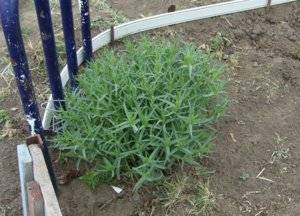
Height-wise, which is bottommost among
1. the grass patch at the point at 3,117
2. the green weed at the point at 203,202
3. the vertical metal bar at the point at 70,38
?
the green weed at the point at 203,202

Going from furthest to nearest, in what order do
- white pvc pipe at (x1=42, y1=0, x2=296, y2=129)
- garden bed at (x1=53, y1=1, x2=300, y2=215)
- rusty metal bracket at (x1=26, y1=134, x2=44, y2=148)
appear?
white pvc pipe at (x1=42, y1=0, x2=296, y2=129), garden bed at (x1=53, y1=1, x2=300, y2=215), rusty metal bracket at (x1=26, y1=134, x2=44, y2=148)

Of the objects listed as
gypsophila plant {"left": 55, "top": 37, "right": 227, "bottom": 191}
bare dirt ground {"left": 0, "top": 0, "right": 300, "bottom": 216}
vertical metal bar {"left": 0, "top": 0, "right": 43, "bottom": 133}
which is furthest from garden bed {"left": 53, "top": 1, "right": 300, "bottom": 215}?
vertical metal bar {"left": 0, "top": 0, "right": 43, "bottom": 133}

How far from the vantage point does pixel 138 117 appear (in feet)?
8.13

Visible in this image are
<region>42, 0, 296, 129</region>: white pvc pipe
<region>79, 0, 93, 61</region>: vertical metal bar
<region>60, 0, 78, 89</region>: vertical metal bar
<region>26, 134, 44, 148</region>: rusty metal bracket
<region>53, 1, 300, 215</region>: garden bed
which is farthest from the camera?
<region>42, 0, 296, 129</region>: white pvc pipe

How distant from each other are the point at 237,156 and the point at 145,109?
672mm

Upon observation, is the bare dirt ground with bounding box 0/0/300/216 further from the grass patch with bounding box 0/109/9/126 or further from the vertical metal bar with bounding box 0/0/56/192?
the vertical metal bar with bounding box 0/0/56/192

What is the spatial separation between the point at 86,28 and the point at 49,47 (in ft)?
1.42

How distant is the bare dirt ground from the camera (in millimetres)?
2578

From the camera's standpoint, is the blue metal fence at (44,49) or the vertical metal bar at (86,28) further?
the vertical metal bar at (86,28)

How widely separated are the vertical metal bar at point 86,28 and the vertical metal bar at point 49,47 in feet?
1.28

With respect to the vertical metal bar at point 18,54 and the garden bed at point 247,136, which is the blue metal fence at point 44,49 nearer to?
the vertical metal bar at point 18,54

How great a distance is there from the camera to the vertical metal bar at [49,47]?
2475mm

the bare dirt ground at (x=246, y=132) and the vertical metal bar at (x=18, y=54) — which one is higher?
the vertical metal bar at (x=18, y=54)

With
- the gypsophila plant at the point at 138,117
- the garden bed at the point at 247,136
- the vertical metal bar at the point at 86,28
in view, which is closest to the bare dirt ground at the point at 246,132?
the garden bed at the point at 247,136
